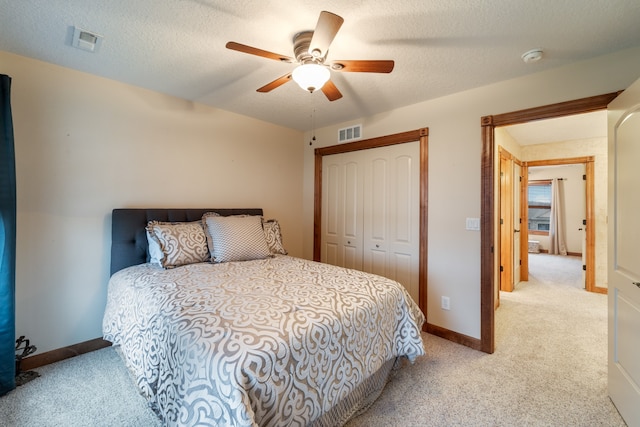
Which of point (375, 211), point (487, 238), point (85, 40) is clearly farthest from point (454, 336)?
point (85, 40)

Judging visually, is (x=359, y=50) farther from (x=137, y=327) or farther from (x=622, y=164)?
(x=137, y=327)

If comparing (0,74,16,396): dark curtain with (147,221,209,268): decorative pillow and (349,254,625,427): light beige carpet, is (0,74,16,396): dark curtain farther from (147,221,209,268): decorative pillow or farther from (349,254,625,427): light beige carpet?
(349,254,625,427): light beige carpet

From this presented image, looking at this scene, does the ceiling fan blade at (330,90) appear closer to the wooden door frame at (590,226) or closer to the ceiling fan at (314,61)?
the ceiling fan at (314,61)

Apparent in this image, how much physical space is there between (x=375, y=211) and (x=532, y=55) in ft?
6.31

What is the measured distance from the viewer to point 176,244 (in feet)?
7.45

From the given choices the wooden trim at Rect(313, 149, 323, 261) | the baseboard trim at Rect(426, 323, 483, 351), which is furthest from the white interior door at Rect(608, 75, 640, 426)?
the wooden trim at Rect(313, 149, 323, 261)

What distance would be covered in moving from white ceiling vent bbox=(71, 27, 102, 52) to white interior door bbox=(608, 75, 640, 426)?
329cm

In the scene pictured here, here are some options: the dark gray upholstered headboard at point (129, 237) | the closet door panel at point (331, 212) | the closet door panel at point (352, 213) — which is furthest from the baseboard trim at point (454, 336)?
the dark gray upholstered headboard at point (129, 237)

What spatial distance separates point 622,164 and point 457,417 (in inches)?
72.1

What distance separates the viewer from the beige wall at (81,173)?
6.65 feet

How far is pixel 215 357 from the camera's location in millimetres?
1014

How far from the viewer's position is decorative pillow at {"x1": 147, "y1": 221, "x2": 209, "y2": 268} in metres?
2.22

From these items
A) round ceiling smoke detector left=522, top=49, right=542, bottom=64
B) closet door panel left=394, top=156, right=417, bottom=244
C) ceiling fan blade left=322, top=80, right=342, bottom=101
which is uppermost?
round ceiling smoke detector left=522, top=49, right=542, bottom=64

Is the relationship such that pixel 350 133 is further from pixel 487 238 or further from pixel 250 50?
pixel 250 50
